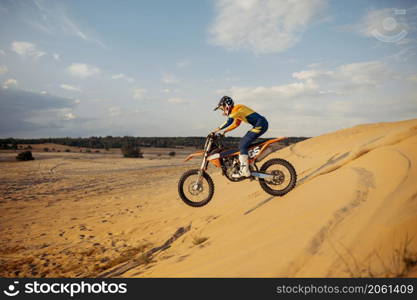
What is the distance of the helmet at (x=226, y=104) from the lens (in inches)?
253

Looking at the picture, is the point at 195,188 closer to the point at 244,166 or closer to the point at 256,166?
the point at 244,166

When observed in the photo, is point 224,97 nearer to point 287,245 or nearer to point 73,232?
point 287,245

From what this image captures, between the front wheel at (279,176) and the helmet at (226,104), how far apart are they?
1.64m

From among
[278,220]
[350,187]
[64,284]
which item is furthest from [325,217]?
[64,284]

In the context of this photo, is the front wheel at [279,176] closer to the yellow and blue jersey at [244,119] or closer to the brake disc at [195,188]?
the yellow and blue jersey at [244,119]

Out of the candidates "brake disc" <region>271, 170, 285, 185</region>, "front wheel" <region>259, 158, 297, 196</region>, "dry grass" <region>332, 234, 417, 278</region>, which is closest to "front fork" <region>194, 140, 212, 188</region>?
"front wheel" <region>259, 158, 297, 196</region>

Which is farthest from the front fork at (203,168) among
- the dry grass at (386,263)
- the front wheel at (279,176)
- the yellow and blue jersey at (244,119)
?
the dry grass at (386,263)

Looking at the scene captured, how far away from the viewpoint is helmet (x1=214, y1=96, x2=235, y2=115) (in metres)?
6.43

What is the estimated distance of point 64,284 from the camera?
389 centimetres

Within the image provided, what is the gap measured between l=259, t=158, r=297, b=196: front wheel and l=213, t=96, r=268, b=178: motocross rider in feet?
1.96

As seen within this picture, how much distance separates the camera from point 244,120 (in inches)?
258

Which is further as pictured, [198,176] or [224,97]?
[198,176]

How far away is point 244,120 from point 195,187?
2.20m

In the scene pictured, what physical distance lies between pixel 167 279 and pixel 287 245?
1.68 meters
